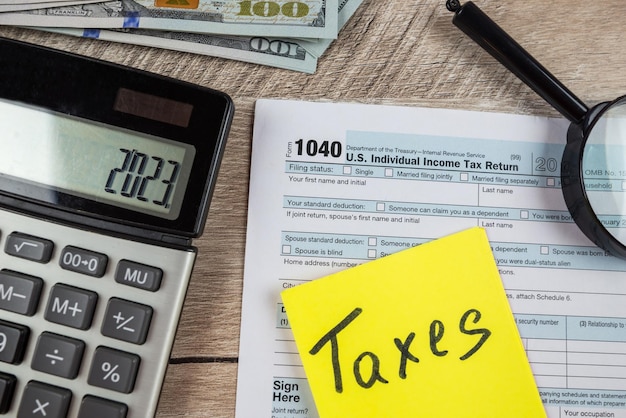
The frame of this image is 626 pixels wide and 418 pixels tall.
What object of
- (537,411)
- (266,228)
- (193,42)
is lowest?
(537,411)

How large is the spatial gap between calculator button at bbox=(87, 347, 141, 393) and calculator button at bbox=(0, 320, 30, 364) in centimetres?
5

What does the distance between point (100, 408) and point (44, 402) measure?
0.13 ft

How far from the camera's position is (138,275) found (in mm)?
473

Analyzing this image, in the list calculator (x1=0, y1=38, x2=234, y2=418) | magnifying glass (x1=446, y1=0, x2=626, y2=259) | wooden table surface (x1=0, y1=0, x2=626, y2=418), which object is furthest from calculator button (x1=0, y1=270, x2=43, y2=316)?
magnifying glass (x1=446, y1=0, x2=626, y2=259)

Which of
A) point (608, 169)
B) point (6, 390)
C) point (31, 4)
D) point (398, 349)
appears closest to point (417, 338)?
point (398, 349)

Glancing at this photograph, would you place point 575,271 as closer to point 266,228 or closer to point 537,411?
point 537,411

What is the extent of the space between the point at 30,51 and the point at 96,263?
6.7 inches

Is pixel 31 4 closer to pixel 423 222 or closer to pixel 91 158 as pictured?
pixel 91 158

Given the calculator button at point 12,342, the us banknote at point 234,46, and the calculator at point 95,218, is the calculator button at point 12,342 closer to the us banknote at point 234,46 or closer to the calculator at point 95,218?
the calculator at point 95,218

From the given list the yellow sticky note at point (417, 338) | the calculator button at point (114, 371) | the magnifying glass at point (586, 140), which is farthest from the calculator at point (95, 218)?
the magnifying glass at point (586, 140)

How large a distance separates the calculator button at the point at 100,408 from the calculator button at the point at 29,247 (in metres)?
0.11

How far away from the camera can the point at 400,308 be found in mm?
539

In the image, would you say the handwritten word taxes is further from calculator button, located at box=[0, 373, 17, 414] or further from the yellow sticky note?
calculator button, located at box=[0, 373, 17, 414]

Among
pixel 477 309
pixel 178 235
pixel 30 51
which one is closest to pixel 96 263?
pixel 178 235
